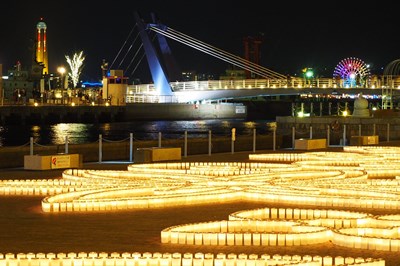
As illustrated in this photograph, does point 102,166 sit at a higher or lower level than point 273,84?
lower

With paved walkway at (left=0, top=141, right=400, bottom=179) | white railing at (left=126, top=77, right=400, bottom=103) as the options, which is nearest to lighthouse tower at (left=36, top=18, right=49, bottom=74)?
white railing at (left=126, top=77, right=400, bottom=103)

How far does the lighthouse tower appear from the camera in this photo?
186625mm

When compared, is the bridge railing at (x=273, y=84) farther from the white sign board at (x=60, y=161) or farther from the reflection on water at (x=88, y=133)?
the white sign board at (x=60, y=161)

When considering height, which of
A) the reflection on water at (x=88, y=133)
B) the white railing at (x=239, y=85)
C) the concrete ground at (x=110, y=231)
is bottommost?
the concrete ground at (x=110, y=231)

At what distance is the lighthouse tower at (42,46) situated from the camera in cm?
18662

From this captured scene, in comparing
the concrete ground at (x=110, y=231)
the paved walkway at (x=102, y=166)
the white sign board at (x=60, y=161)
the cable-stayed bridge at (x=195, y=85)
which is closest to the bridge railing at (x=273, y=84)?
the cable-stayed bridge at (x=195, y=85)

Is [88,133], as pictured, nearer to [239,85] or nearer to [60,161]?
[239,85]

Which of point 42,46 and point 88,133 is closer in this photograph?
point 88,133


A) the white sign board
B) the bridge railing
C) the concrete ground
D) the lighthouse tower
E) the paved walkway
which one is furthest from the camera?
the lighthouse tower

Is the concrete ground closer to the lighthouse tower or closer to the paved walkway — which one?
the paved walkway

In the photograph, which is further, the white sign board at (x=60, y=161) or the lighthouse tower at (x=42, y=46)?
the lighthouse tower at (x=42, y=46)

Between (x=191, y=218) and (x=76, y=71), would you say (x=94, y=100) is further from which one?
(x=191, y=218)

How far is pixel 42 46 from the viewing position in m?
190

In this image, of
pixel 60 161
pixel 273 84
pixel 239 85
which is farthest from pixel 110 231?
pixel 239 85
